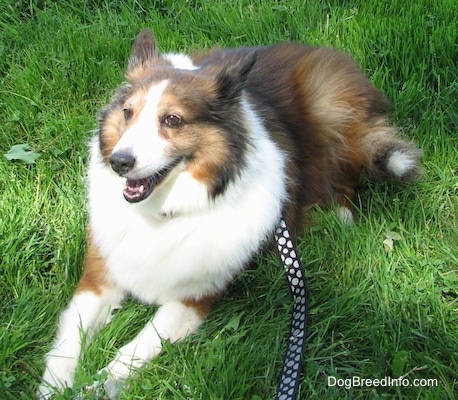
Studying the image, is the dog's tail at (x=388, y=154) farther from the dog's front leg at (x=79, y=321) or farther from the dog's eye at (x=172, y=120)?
the dog's front leg at (x=79, y=321)

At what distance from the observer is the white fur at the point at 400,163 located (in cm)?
329

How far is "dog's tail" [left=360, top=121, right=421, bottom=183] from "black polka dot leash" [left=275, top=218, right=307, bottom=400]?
79 cm

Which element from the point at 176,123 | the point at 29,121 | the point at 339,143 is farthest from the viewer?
the point at 29,121

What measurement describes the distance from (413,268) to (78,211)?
5.61ft

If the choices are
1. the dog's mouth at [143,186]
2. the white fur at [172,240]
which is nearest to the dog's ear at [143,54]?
the white fur at [172,240]

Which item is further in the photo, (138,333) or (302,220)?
(302,220)

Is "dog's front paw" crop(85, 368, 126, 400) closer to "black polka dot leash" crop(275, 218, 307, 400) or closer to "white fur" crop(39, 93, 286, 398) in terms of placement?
"white fur" crop(39, 93, 286, 398)

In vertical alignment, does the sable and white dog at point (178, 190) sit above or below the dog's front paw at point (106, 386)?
above

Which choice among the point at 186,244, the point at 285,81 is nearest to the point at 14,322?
the point at 186,244

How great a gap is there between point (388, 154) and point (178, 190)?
4.35ft

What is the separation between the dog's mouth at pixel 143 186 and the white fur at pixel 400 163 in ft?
4.41

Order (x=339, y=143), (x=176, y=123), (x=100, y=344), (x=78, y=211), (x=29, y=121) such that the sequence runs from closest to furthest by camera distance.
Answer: (x=176, y=123) < (x=100, y=344) < (x=78, y=211) < (x=339, y=143) < (x=29, y=121)

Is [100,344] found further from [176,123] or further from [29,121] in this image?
[29,121]

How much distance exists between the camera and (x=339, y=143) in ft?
11.4
